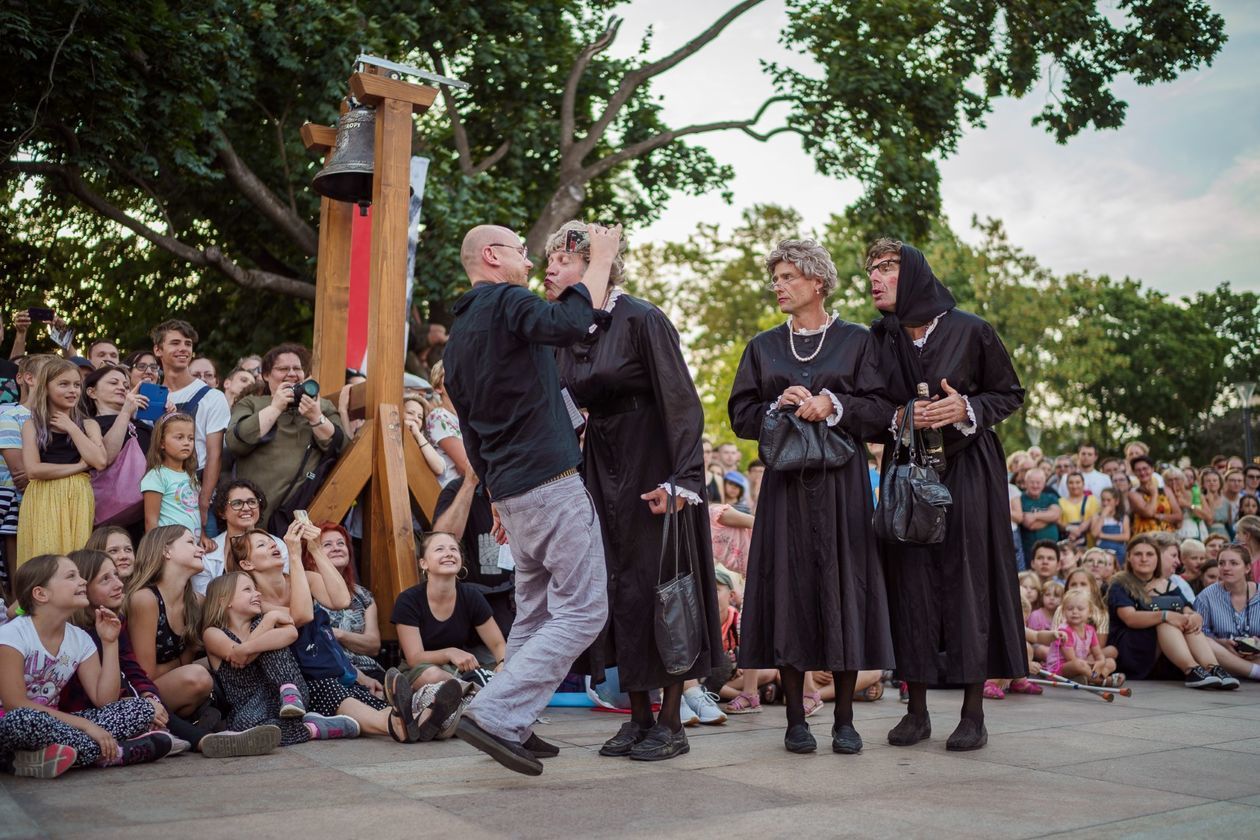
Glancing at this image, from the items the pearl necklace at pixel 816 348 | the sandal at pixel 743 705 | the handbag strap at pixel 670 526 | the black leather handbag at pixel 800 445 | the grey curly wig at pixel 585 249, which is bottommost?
the sandal at pixel 743 705

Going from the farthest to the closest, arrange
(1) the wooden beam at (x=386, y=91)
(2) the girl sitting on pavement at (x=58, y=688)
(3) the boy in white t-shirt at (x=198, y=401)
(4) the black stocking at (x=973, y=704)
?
(1) the wooden beam at (x=386, y=91) < (3) the boy in white t-shirt at (x=198, y=401) < (4) the black stocking at (x=973, y=704) < (2) the girl sitting on pavement at (x=58, y=688)

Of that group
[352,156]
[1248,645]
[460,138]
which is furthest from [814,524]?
[460,138]

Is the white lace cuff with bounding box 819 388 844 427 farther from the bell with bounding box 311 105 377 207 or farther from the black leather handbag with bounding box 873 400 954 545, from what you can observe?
the bell with bounding box 311 105 377 207

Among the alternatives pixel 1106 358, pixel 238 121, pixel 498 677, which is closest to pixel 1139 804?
pixel 498 677

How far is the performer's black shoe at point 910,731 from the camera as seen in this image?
5.09 metres

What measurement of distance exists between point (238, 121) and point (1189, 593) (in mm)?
12130

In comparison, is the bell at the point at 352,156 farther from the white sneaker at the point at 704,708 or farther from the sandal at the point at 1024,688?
the sandal at the point at 1024,688

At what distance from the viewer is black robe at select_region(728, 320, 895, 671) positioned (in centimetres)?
488

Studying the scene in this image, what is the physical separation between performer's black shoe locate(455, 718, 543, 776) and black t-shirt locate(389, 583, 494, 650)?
2005mm

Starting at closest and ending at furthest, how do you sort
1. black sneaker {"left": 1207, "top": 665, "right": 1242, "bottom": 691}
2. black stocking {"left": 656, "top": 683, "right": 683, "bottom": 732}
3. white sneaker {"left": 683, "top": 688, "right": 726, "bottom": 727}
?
1. black stocking {"left": 656, "top": 683, "right": 683, "bottom": 732}
2. white sneaker {"left": 683, "top": 688, "right": 726, "bottom": 727}
3. black sneaker {"left": 1207, "top": 665, "right": 1242, "bottom": 691}

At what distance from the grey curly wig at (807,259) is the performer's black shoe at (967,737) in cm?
192

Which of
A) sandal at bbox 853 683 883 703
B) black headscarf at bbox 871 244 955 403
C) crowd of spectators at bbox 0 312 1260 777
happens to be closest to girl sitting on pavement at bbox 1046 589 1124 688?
crowd of spectators at bbox 0 312 1260 777

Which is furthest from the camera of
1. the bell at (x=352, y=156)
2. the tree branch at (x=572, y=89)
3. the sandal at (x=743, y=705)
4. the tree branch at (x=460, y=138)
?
the tree branch at (x=572, y=89)

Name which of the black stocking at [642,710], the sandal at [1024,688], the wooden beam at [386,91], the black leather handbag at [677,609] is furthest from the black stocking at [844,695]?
the wooden beam at [386,91]
